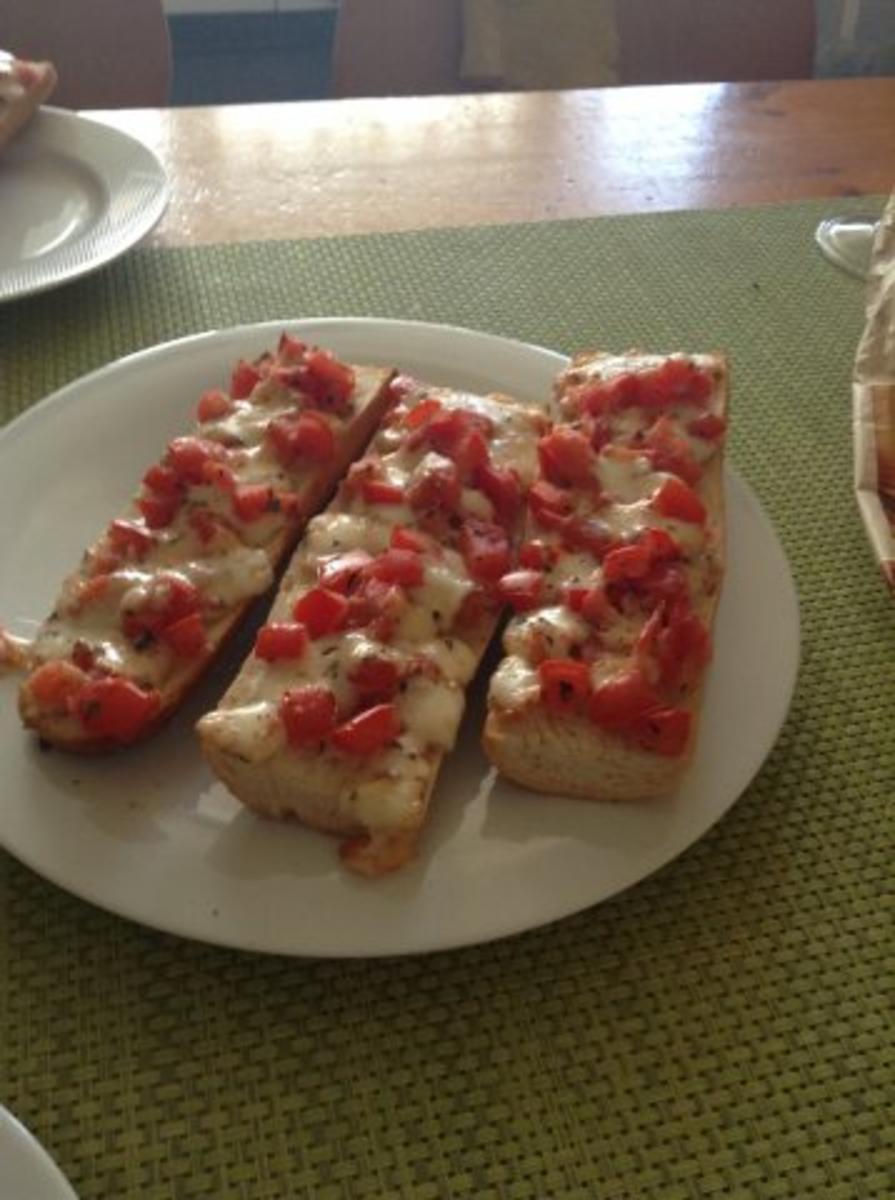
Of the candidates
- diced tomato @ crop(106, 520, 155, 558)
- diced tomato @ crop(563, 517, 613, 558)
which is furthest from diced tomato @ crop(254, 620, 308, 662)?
diced tomato @ crop(563, 517, 613, 558)

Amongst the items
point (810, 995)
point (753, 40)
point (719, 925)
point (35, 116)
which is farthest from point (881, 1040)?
point (753, 40)

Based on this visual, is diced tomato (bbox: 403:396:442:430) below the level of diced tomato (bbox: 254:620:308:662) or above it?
above

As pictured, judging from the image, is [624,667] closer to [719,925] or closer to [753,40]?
[719,925]

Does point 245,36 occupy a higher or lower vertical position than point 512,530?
lower

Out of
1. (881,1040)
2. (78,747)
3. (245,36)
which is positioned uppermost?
(78,747)

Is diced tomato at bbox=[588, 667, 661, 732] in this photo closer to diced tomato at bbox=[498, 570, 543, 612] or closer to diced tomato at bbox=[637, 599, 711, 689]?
diced tomato at bbox=[637, 599, 711, 689]

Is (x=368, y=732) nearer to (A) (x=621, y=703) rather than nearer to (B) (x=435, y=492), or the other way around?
(A) (x=621, y=703)

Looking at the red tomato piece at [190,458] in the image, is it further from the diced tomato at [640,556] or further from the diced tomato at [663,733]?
the diced tomato at [663,733]
